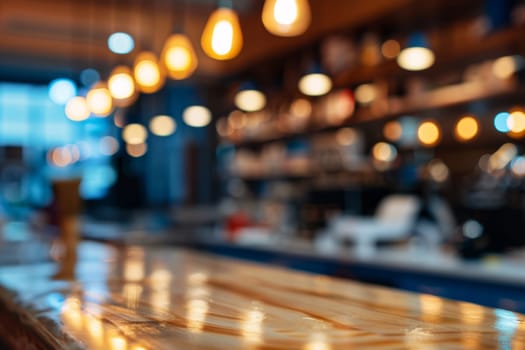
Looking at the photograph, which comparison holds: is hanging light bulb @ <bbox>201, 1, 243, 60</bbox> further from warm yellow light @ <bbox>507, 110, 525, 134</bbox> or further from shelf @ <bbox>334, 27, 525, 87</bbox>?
warm yellow light @ <bbox>507, 110, 525, 134</bbox>

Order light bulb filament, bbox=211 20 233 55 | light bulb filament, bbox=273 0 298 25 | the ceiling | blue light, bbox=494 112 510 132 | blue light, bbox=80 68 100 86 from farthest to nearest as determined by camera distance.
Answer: blue light, bbox=80 68 100 86, the ceiling, blue light, bbox=494 112 510 132, light bulb filament, bbox=211 20 233 55, light bulb filament, bbox=273 0 298 25

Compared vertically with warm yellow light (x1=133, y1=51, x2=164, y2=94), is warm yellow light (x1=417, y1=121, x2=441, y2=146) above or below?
below

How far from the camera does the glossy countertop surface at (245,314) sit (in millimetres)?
1379

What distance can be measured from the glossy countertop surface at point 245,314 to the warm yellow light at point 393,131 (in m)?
3.47

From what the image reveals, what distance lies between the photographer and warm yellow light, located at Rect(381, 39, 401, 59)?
5.80 metres

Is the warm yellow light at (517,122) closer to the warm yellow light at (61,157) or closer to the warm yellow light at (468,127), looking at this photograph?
the warm yellow light at (468,127)

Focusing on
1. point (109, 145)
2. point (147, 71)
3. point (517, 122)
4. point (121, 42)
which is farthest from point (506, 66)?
point (109, 145)

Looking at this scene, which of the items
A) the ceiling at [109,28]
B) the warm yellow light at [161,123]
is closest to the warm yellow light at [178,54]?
the ceiling at [109,28]

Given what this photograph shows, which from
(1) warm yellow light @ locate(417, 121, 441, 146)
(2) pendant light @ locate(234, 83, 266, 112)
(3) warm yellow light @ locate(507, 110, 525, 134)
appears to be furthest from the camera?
(2) pendant light @ locate(234, 83, 266, 112)

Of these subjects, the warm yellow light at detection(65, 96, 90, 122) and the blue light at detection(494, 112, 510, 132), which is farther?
the warm yellow light at detection(65, 96, 90, 122)

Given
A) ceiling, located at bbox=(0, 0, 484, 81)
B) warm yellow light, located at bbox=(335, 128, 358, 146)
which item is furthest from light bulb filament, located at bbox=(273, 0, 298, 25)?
ceiling, located at bbox=(0, 0, 484, 81)

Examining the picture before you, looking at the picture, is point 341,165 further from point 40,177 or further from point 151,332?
point 40,177

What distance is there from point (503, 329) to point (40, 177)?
16129 millimetres

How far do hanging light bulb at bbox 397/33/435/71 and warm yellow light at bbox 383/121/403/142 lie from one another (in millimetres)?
1570
